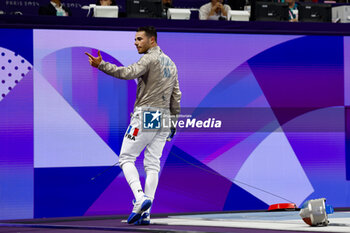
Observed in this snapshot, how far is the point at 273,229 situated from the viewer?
496cm

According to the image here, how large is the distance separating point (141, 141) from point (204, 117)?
1.75 m

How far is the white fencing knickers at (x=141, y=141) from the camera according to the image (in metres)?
5.55

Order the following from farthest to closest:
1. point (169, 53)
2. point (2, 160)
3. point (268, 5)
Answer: point (268, 5)
point (169, 53)
point (2, 160)

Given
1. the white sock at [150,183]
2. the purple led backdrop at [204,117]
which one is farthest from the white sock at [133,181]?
the purple led backdrop at [204,117]

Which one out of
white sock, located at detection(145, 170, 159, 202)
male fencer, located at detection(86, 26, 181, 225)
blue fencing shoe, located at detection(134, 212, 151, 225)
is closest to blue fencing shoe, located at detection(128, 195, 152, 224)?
male fencer, located at detection(86, 26, 181, 225)

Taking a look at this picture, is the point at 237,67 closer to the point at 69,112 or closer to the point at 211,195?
the point at 211,195

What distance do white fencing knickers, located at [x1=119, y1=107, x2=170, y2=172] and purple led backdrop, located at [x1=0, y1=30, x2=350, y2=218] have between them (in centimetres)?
136

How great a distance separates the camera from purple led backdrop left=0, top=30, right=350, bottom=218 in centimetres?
682

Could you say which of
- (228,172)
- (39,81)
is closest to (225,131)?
(228,172)

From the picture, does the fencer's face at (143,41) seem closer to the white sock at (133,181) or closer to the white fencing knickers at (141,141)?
the white fencing knickers at (141,141)

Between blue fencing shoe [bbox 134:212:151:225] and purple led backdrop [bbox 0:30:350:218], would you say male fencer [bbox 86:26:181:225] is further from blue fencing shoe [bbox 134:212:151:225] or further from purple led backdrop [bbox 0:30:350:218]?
purple led backdrop [bbox 0:30:350:218]

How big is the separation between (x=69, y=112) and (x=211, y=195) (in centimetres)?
188

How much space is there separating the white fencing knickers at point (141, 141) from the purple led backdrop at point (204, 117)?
53.5 inches

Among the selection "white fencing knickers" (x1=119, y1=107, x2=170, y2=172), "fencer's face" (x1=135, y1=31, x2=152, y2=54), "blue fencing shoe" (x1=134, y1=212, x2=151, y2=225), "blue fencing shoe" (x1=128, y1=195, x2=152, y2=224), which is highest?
"fencer's face" (x1=135, y1=31, x2=152, y2=54)
